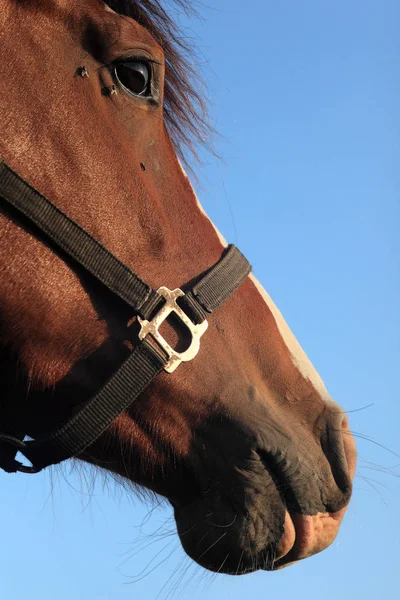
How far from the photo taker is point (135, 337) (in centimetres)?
238

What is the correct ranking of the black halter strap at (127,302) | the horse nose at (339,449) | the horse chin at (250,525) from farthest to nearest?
the horse nose at (339,449), the horse chin at (250,525), the black halter strap at (127,302)

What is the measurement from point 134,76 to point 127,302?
0.85 meters

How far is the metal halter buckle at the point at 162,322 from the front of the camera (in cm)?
237

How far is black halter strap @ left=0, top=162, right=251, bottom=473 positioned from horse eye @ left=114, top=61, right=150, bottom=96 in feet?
1.95

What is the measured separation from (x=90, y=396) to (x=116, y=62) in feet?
3.85

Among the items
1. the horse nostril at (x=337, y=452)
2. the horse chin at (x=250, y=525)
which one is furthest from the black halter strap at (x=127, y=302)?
the horse nostril at (x=337, y=452)

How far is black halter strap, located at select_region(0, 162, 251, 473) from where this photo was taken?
230 cm

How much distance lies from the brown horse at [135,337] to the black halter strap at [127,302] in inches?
1.7

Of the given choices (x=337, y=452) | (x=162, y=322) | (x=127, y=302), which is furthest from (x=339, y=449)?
(x=127, y=302)

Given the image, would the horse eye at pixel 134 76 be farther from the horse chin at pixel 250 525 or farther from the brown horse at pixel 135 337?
the horse chin at pixel 250 525

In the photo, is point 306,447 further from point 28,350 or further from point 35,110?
point 35,110

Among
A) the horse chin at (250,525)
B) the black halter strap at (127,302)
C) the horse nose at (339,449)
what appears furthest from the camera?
the horse nose at (339,449)

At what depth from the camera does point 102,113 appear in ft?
8.29

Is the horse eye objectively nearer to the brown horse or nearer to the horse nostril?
the brown horse
